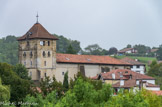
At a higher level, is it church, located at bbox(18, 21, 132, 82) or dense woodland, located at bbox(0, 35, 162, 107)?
church, located at bbox(18, 21, 132, 82)

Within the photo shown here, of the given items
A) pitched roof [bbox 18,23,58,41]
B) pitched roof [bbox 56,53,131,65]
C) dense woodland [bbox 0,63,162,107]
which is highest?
pitched roof [bbox 18,23,58,41]

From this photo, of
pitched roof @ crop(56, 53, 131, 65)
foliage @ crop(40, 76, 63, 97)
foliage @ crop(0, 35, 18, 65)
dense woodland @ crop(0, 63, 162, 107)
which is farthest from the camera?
foliage @ crop(0, 35, 18, 65)

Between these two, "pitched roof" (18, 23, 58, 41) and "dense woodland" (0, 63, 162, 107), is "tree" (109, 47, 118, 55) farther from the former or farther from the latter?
"dense woodland" (0, 63, 162, 107)

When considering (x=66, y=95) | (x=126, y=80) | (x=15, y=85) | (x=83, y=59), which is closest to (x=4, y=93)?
(x=15, y=85)

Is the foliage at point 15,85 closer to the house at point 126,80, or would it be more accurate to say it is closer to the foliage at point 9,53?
the house at point 126,80

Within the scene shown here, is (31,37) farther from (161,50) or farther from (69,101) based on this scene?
(161,50)

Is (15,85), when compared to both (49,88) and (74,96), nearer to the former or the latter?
(49,88)

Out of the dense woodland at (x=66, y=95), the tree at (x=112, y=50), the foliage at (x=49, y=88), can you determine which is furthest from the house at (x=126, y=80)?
the tree at (x=112, y=50)

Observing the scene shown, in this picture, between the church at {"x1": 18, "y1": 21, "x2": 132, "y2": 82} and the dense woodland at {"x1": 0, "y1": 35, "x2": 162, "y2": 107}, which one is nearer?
the dense woodland at {"x1": 0, "y1": 35, "x2": 162, "y2": 107}

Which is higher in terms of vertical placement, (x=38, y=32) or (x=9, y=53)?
(x=9, y=53)

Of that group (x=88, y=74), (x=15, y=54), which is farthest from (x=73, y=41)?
(x=88, y=74)

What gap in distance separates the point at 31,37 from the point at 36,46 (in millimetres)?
1613

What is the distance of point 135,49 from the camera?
183 meters

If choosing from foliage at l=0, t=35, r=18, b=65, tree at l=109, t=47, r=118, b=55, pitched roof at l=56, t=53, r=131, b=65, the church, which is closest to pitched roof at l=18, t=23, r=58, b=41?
the church
